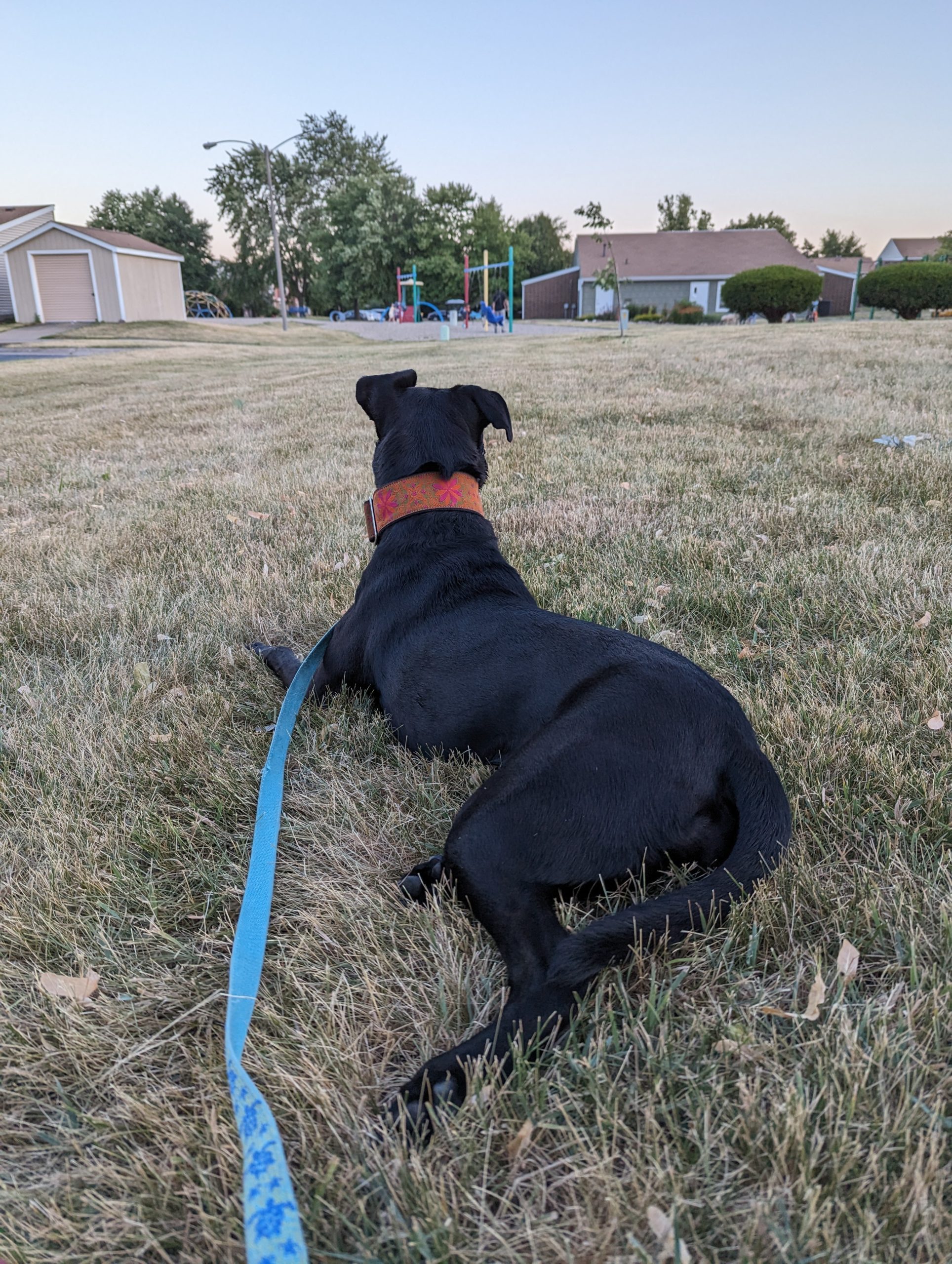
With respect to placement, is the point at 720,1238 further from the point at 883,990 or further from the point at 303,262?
the point at 303,262

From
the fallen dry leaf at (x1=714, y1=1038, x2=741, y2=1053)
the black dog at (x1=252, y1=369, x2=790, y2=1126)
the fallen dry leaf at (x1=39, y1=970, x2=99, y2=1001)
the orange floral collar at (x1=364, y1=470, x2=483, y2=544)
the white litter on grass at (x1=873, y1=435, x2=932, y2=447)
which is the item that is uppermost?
the orange floral collar at (x1=364, y1=470, x2=483, y2=544)

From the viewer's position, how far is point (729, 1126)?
1.15 m

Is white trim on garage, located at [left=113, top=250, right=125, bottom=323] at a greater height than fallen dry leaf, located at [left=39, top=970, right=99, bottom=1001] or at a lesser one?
greater

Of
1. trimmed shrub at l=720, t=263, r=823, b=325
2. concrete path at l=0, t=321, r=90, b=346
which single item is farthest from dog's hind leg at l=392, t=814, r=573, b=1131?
trimmed shrub at l=720, t=263, r=823, b=325

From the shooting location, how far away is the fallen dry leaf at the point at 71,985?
1.50 meters

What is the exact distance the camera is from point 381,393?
291 cm

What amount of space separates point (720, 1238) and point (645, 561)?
308 cm

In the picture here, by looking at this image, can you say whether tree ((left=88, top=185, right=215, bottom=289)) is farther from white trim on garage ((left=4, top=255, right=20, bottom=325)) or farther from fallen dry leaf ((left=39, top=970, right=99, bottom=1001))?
fallen dry leaf ((left=39, top=970, right=99, bottom=1001))

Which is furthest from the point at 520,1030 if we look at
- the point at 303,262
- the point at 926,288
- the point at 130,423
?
the point at 303,262

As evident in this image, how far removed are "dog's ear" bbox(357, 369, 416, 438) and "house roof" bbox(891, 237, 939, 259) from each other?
91059 mm

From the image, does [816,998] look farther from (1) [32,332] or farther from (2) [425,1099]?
(1) [32,332]

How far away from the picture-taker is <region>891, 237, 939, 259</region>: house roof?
75.1 m

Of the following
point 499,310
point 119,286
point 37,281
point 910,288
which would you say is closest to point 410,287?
point 499,310

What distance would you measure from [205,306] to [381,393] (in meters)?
64.8
